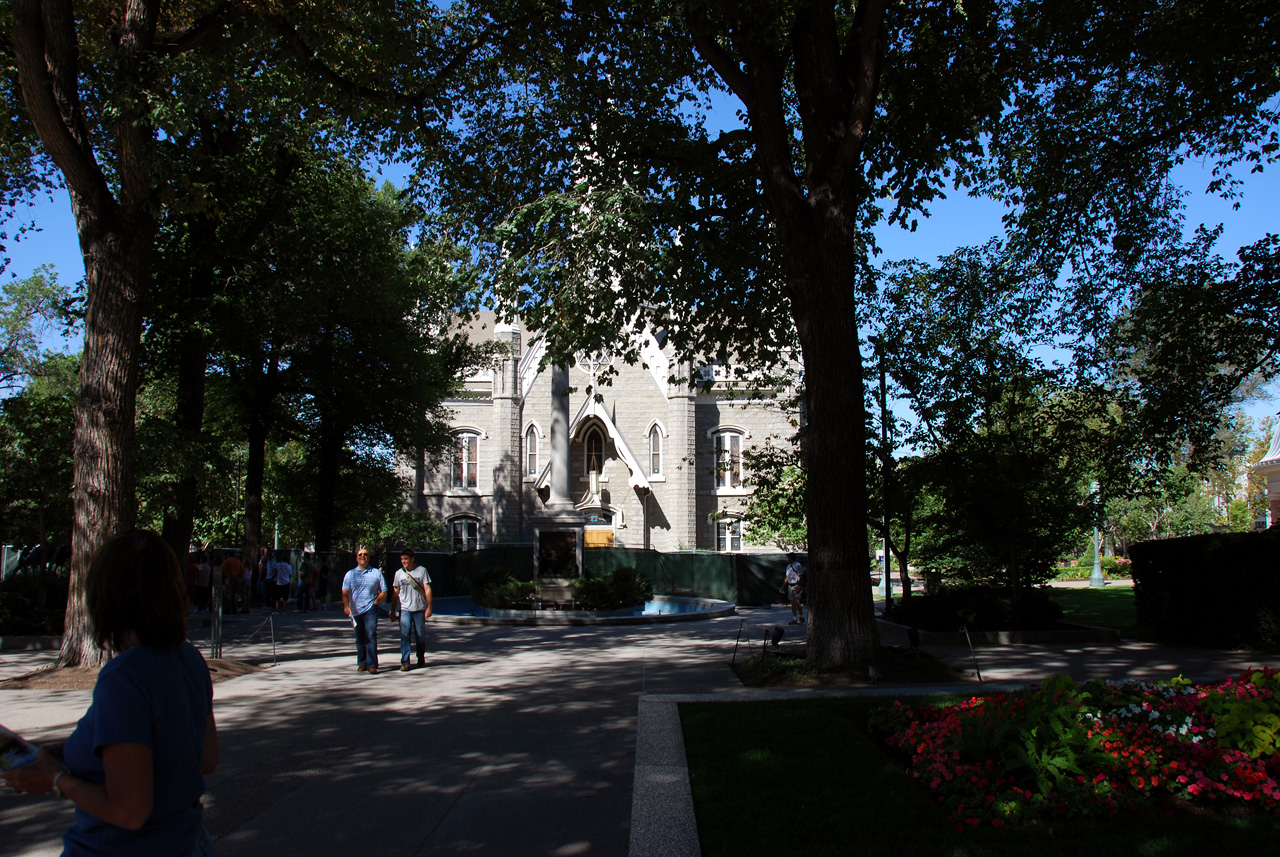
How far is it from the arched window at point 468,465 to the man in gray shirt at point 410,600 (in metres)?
28.7

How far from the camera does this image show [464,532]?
41.9 meters

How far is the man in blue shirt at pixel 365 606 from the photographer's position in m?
12.7

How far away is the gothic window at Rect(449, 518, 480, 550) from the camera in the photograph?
136 ft

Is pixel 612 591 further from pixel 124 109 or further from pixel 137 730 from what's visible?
pixel 137 730

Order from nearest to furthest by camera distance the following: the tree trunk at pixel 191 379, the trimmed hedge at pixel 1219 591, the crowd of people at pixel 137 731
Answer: the crowd of people at pixel 137 731 < the trimmed hedge at pixel 1219 591 < the tree trunk at pixel 191 379

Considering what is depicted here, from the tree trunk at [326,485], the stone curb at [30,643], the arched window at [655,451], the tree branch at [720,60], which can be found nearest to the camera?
the tree branch at [720,60]

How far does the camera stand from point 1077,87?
50.5 ft

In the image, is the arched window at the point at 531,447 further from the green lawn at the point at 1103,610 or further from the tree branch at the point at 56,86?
the tree branch at the point at 56,86

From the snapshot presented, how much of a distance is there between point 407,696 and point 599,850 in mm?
6216

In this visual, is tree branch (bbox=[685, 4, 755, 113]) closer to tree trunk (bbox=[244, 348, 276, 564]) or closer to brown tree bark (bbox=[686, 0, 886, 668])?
brown tree bark (bbox=[686, 0, 886, 668])

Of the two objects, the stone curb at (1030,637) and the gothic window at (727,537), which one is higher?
the gothic window at (727,537)

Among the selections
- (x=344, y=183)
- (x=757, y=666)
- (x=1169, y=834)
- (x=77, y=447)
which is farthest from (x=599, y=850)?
(x=344, y=183)

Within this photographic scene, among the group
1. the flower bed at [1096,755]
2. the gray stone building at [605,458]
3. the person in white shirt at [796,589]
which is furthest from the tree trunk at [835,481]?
the gray stone building at [605,458]

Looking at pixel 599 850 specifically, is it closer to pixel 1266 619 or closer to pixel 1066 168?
pixel 1266 619
